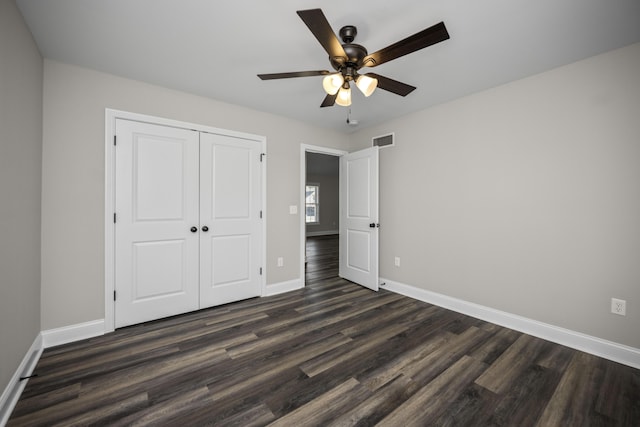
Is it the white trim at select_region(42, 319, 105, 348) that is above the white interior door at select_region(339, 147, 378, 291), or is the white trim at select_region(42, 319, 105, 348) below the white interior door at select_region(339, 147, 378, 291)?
below

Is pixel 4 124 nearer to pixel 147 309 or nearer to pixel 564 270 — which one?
pixel 147 309

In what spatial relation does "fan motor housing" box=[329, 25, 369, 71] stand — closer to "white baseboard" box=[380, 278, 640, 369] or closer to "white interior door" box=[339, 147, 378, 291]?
"white interior door" box=[339, 147, 378, 291]

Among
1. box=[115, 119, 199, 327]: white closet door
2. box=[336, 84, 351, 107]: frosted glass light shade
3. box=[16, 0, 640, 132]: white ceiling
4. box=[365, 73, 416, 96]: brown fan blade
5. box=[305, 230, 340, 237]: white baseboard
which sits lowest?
box=[305, 230, 340, 237]: white baseboard

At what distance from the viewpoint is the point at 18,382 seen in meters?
1.71

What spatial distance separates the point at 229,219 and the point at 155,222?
795 millimetres

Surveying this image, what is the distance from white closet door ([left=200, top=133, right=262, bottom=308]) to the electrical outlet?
3.54 meters

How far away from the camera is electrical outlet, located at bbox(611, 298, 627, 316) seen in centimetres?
207

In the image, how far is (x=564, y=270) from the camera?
7.74 ft

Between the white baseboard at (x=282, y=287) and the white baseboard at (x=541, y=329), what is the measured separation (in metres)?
1.60

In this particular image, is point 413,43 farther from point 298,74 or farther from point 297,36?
point 297,36

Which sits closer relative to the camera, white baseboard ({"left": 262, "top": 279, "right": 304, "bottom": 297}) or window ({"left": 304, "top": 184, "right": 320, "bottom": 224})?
white baseboard ({"left": 262, "top": 279, "right": 304, "bottom": 297})

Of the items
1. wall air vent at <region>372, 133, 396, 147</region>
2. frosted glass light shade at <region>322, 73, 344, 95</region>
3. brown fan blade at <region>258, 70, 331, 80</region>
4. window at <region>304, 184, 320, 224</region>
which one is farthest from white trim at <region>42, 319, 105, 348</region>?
window at <region>304, 184, 320, 224</region>

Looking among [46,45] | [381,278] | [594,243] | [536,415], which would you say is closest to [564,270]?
[594,243]

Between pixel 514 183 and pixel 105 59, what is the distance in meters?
4.07
